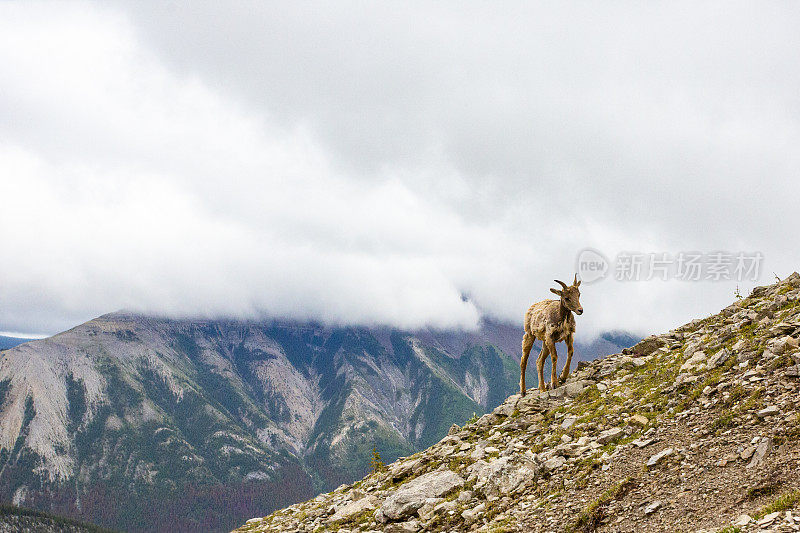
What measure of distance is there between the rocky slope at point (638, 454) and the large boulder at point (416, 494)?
0.05 meters

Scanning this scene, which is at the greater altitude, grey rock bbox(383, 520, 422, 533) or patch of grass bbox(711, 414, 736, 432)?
patch of grass bbox(711, 414, 736, 432)

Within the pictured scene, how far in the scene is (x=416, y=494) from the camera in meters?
18.8

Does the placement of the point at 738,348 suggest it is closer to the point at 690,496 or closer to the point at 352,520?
the point at 690,496

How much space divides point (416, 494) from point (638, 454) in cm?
823

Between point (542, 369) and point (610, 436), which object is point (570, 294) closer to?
point (542, 369)

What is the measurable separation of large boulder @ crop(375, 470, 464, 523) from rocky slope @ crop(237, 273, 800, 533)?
0.05 m

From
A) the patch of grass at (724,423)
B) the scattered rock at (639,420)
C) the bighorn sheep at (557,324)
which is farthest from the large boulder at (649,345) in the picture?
the patch of grass at (724,423)

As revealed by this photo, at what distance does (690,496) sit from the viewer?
1242 cm

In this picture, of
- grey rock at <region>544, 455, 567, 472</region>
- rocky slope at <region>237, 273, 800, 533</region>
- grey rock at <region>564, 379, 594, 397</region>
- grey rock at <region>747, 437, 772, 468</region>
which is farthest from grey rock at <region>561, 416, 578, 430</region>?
grey rock at <region>747, 437, 772, 468</region>

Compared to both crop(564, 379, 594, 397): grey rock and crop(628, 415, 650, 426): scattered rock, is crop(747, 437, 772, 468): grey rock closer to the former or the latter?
crop(628, 415, 650, 426): scattered rock

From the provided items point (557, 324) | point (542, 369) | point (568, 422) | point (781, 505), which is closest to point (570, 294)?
point (557, 324)

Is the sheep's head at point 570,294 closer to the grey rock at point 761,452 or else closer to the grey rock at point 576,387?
the grey rock at point 576,387

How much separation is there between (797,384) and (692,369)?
483cm

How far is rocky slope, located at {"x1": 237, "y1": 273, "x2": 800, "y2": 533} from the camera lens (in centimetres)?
1223
